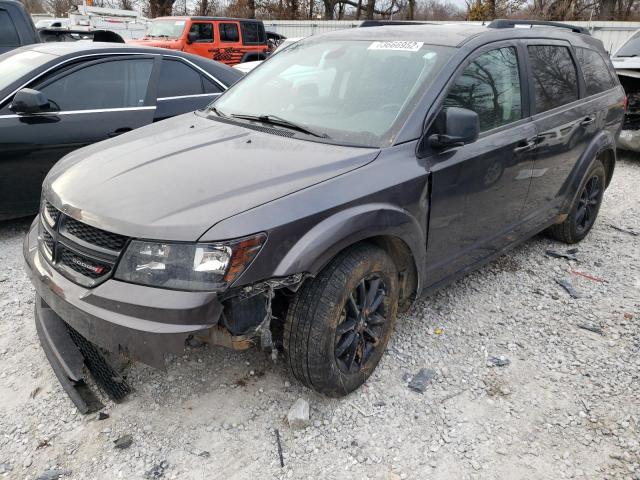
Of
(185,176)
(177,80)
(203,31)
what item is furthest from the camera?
(203,31)

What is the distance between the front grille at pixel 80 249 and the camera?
2.17 m

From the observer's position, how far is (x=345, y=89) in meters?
3.03

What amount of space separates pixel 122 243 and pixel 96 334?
399mm

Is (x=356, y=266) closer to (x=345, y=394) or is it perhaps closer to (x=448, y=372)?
(x=345, y=394)

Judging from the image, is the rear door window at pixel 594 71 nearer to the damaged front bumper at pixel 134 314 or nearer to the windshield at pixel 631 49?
the damaged front bumper at pixel 134 314

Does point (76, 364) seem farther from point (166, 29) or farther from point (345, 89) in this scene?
point (166, 29)

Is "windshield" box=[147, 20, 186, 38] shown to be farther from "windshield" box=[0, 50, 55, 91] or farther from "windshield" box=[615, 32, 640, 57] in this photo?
"windshield" box=[615, 32, 640, 57]

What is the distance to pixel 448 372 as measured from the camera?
9.62 ft

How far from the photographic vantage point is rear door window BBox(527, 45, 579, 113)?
3604 millimetres

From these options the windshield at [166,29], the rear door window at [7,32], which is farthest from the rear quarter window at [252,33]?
the rear door window at [7,32]

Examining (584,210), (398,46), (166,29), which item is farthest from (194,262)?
(166,29)

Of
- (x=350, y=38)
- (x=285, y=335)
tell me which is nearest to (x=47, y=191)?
(x=285, y=335)

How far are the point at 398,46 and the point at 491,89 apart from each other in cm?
→ 64

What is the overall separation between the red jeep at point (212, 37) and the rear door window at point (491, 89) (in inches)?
468
